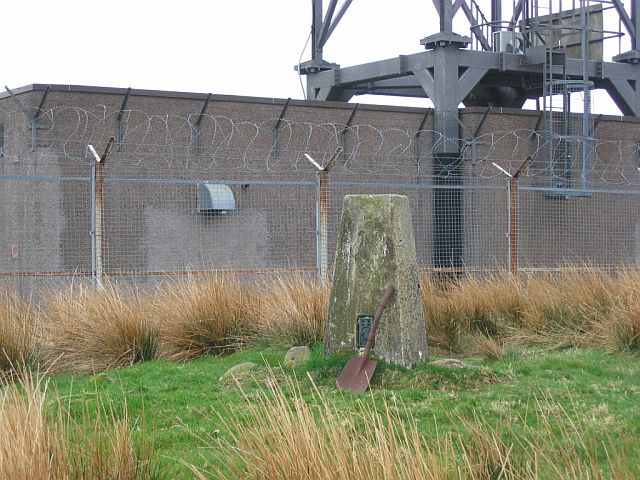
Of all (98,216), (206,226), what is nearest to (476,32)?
(206,226)

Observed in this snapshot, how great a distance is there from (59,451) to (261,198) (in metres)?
14.0

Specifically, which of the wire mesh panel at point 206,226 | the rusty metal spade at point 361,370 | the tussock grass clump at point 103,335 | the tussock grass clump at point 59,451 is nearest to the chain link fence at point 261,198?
the wire mesh panel at point 206,226

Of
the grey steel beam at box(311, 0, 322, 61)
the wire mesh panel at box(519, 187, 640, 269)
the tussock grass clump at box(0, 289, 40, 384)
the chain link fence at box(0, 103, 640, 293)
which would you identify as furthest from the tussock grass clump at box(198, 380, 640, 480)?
the grey steel beam at box(311, 0, 322, 61)

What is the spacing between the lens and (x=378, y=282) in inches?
322

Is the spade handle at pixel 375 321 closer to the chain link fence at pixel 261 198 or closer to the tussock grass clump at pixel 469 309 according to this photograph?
the tussock grass clump at pixel 469 309

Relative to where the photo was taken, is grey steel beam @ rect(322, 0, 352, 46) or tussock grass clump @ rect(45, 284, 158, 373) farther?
grey steel beam @ rect(322, 0, 352, 46)

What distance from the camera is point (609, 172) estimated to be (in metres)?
21.4

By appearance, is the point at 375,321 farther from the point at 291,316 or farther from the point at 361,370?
the point at 291,316

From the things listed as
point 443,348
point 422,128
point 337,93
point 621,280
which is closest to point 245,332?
point 443,348

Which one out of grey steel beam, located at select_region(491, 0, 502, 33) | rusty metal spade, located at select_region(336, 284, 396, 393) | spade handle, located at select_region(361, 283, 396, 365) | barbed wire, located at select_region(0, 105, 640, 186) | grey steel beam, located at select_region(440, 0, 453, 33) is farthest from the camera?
grey steel beam, located at select_region(491, 0, 502, 33)

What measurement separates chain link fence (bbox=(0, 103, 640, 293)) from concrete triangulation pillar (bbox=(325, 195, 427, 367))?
4572 millimetres

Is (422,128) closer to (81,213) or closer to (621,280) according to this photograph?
(81,213)

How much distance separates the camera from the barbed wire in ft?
53.5

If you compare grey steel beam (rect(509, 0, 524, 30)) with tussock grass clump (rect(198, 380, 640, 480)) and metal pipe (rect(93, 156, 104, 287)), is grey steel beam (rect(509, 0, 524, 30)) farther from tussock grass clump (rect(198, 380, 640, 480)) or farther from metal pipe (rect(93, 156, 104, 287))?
tussock grass clump (rect(198, 380, 640, 480))
